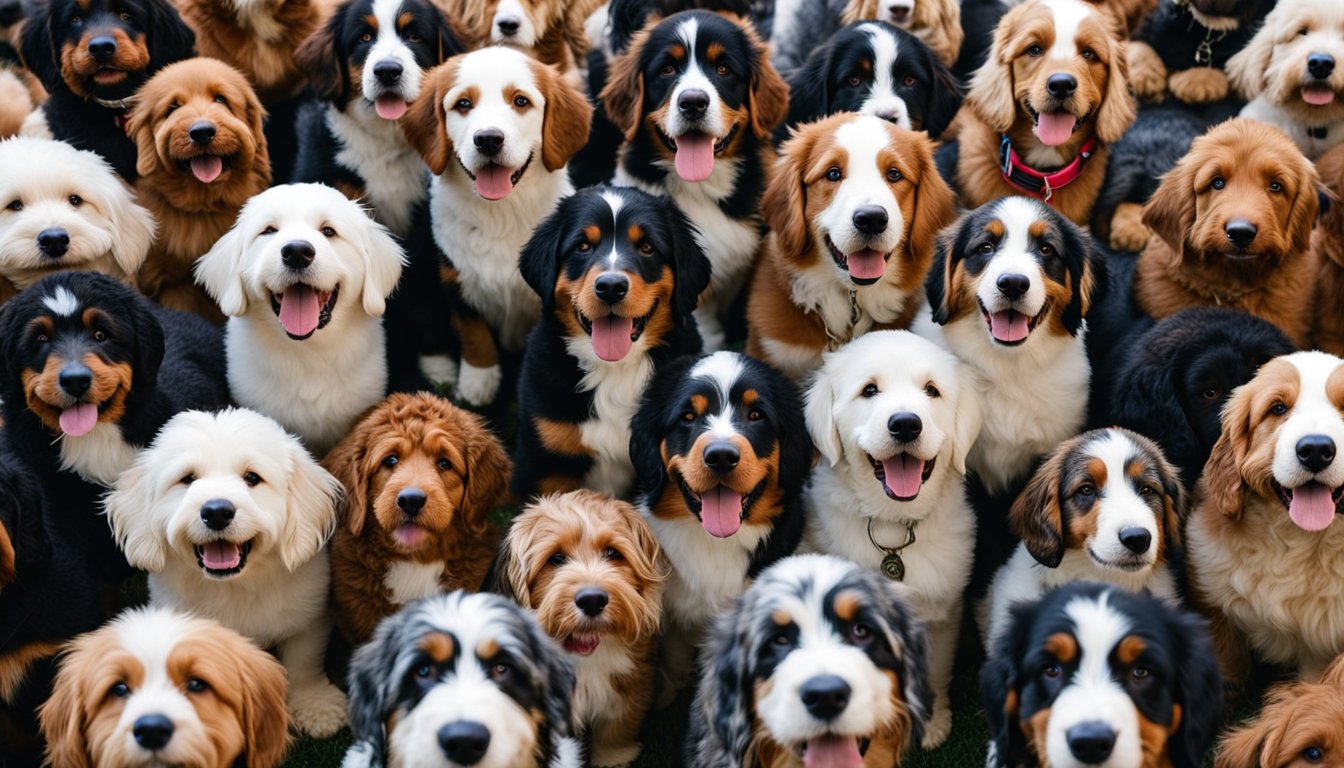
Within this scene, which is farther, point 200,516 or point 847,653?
point 200,516

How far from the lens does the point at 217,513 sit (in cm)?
553

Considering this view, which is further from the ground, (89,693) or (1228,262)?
(1228,262)

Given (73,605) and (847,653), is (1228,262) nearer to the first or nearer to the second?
(847,653)

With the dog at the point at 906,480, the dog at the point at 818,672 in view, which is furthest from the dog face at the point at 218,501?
the dog at the point at 906,480

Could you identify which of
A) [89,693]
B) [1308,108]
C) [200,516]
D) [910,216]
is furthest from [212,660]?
[1308,108]

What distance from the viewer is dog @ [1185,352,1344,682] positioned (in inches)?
215

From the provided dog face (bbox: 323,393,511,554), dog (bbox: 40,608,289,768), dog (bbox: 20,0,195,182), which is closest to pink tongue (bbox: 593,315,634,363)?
dog face (bbox: 323,393,511,554)

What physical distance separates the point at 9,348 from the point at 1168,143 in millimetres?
5800

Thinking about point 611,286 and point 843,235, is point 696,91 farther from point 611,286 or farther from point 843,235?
point 611,286

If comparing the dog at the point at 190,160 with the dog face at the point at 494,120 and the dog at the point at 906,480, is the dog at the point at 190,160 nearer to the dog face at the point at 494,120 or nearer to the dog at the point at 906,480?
the dog face at the point at 494,120

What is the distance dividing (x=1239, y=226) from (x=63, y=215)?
5467mm

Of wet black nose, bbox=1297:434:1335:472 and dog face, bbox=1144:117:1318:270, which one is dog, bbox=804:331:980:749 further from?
dog face, bbox=1144:117:1318:270

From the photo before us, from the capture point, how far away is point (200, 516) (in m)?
5.53

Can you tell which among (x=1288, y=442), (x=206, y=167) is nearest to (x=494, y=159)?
(x=206, y=167)
